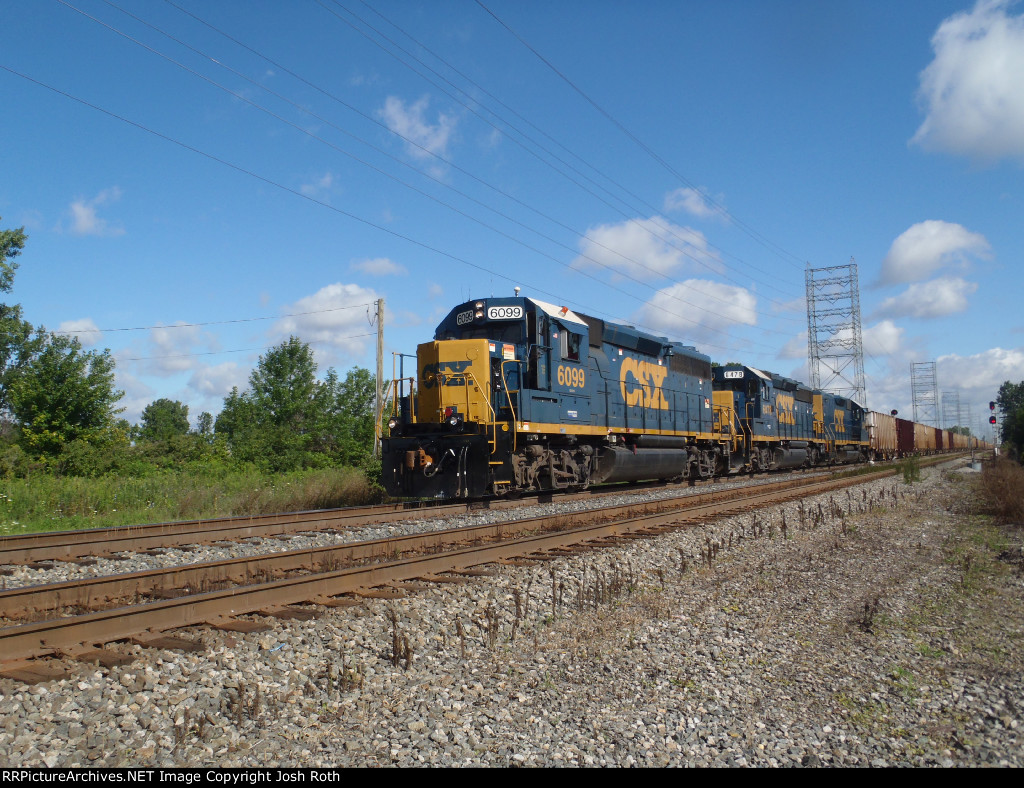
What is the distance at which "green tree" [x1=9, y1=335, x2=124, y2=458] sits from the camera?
21.6m

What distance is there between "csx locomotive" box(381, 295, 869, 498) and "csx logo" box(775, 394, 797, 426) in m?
8.58

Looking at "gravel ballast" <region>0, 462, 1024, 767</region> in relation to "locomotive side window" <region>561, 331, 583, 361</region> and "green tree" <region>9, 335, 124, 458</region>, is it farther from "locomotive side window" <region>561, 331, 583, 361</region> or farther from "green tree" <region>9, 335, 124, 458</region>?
"green tree" <region>9, 335, 124, 458</region>

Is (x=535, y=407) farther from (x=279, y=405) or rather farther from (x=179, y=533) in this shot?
(x=279, y=405)

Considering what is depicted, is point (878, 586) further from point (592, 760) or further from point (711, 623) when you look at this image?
point (592, 760)

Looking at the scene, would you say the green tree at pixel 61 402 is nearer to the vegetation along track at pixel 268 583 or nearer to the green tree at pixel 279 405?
the green tree at pixel 279 405

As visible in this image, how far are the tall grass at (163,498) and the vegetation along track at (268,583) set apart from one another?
616cm

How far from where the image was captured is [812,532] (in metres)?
10.9

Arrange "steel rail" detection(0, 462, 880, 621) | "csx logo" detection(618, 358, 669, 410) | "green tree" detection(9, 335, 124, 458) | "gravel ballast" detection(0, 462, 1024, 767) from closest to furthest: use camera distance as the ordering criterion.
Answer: "gravel ballast" detection(0, 462, 1024, 767)
"steel rail" detection(0, 462, 880, 621)
"csx logo" detection(618, 358, 669, 410)
"green tree" detection(9, 335, 124, 458)

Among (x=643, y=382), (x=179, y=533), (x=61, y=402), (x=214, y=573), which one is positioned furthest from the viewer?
(x=61, y=402)

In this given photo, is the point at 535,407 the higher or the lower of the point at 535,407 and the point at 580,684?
the higher

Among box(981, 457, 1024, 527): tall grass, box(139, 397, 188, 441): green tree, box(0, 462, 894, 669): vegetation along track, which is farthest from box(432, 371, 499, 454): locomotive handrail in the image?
box(139, 397, 188, 441): green tree

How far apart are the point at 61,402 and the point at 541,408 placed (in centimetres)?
1713

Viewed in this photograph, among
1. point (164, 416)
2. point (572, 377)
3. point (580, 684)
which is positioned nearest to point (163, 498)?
point (572, 377)

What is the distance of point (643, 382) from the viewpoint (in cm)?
1806
